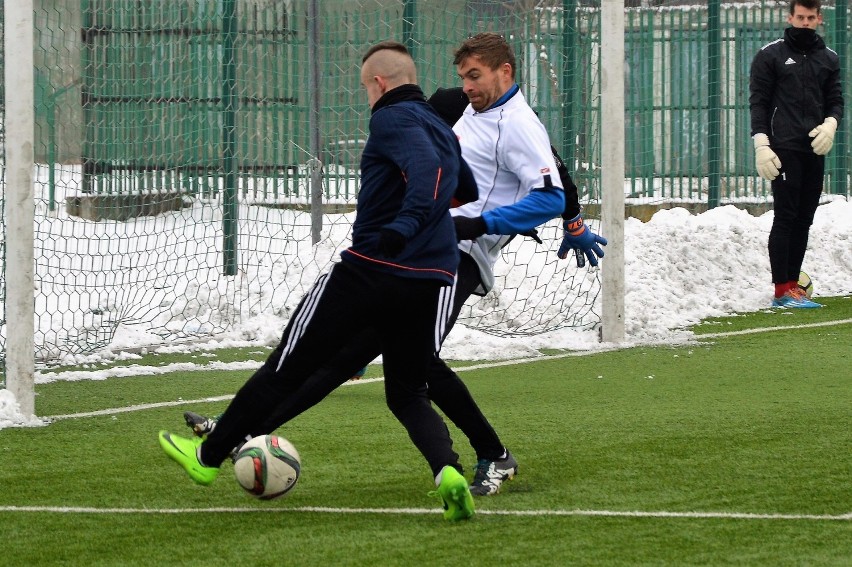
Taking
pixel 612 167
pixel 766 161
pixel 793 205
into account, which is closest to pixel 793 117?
pixel 766 161

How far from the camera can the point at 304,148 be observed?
1282 centimetres

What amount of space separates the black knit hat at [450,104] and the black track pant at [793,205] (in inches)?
207

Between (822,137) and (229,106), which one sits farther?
(229,106)

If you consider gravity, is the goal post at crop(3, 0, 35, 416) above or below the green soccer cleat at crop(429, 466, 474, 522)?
above

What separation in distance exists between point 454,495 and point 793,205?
24.8 feet

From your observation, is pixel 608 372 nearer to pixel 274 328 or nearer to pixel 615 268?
pixel 615 268

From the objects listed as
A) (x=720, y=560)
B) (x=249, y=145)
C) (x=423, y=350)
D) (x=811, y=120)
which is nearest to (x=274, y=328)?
(x=249, y=145)

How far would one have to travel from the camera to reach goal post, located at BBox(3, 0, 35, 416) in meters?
7.24

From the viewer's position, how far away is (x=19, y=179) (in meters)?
7.25

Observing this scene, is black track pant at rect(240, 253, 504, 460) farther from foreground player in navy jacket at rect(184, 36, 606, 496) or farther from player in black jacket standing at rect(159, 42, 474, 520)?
player in black jacket standing at rect(159, 42, 474, 520)

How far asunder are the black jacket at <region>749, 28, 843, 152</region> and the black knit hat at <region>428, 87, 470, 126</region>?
5176 millimetres

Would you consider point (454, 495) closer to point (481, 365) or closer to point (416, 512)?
point (416, 512)

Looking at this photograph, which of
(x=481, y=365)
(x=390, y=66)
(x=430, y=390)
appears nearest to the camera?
(x=390, y=66)

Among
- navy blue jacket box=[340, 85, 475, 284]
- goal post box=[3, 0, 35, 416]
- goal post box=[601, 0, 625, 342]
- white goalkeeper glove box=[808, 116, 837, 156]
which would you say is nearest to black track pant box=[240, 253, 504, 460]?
navy blue jacket box=[340, 85, 475, 284]
